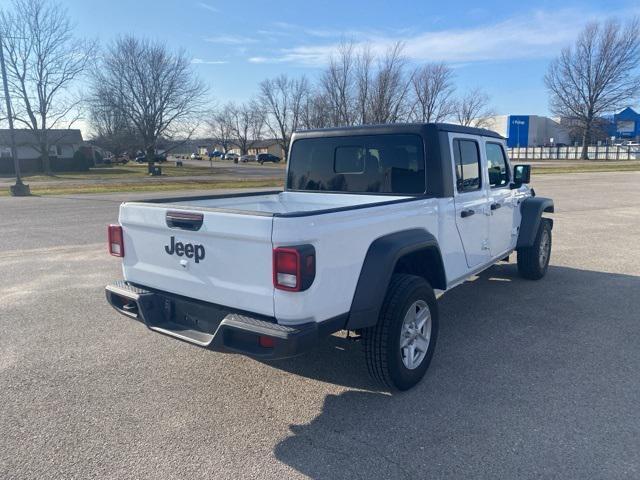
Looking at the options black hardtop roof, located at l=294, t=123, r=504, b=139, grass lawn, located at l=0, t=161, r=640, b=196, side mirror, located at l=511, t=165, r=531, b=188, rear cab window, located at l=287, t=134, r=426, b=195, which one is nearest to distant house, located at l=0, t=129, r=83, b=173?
grass lawn, located at l=0, t=161, r=640, b=196

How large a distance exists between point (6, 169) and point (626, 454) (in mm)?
57681

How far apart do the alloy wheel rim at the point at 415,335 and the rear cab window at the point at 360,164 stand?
1.08m

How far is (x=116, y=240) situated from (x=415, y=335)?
99.2 inches

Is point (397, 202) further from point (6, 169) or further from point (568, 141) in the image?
point (568, 141)

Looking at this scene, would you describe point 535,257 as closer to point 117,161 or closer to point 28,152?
point 28,152

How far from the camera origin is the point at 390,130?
441 cm

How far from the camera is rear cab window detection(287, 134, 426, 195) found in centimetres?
431

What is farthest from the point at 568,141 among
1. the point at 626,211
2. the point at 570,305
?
the point at 570,305

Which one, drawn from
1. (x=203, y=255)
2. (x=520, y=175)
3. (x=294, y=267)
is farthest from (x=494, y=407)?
(x=520, y=175)

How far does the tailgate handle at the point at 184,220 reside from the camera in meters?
3.19

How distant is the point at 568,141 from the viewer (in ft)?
322

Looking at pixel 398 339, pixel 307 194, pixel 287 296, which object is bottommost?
pixel 398 339

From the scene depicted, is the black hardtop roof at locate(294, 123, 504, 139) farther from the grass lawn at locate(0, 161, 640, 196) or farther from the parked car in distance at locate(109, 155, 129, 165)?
the parked car in distance at locate(109, 155, 129, 165)

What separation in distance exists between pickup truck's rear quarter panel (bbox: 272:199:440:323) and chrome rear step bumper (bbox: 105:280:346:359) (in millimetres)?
100
